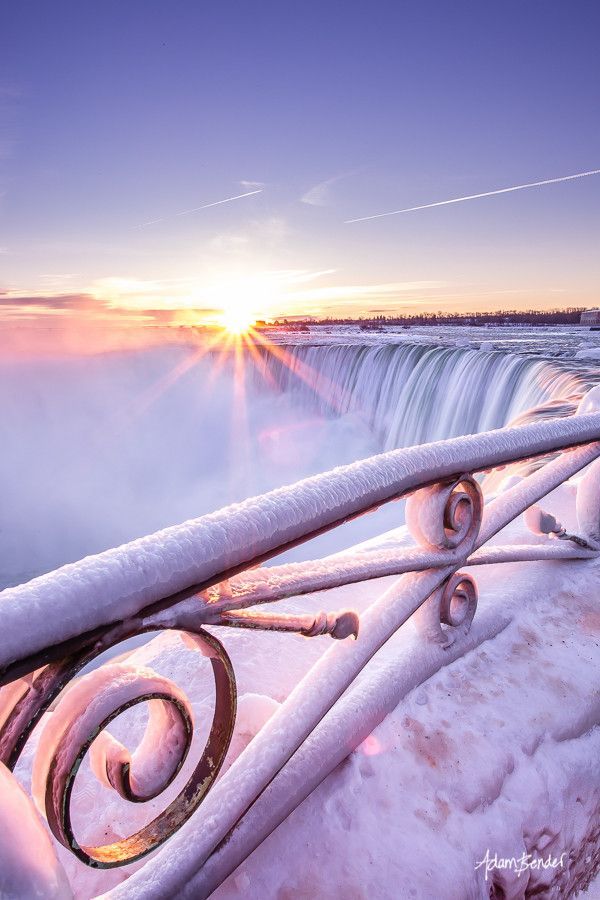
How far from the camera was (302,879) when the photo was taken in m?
1.08

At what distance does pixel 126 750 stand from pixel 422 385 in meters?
17.9

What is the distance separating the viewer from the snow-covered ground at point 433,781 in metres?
1.10

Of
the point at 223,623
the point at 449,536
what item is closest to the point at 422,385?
the point at 449,536

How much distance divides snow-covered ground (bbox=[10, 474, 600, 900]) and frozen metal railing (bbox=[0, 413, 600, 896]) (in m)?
0.07

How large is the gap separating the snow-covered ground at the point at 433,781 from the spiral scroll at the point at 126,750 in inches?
7.2

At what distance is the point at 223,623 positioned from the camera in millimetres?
856

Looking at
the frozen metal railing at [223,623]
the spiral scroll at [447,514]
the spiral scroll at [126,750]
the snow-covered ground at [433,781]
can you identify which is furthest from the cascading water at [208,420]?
the spiral scroll at [126,750]

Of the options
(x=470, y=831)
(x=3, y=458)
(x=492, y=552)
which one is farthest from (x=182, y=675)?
(x=3, y=458)

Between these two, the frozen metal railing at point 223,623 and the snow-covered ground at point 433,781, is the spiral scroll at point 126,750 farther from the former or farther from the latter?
the snow-covered ground at point 433,781

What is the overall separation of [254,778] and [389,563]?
548 millimetres

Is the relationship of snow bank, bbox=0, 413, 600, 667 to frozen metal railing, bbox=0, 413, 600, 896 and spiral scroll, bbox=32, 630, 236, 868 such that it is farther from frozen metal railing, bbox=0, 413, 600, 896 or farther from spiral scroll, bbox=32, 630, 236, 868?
spiral scroll, bbox=32, 630, 236, 868

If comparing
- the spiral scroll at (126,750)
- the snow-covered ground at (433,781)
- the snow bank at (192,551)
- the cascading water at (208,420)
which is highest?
the snow bank at (192,551)

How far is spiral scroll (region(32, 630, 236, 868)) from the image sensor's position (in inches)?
26.8

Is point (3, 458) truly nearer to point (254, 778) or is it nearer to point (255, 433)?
point (255, 433)
